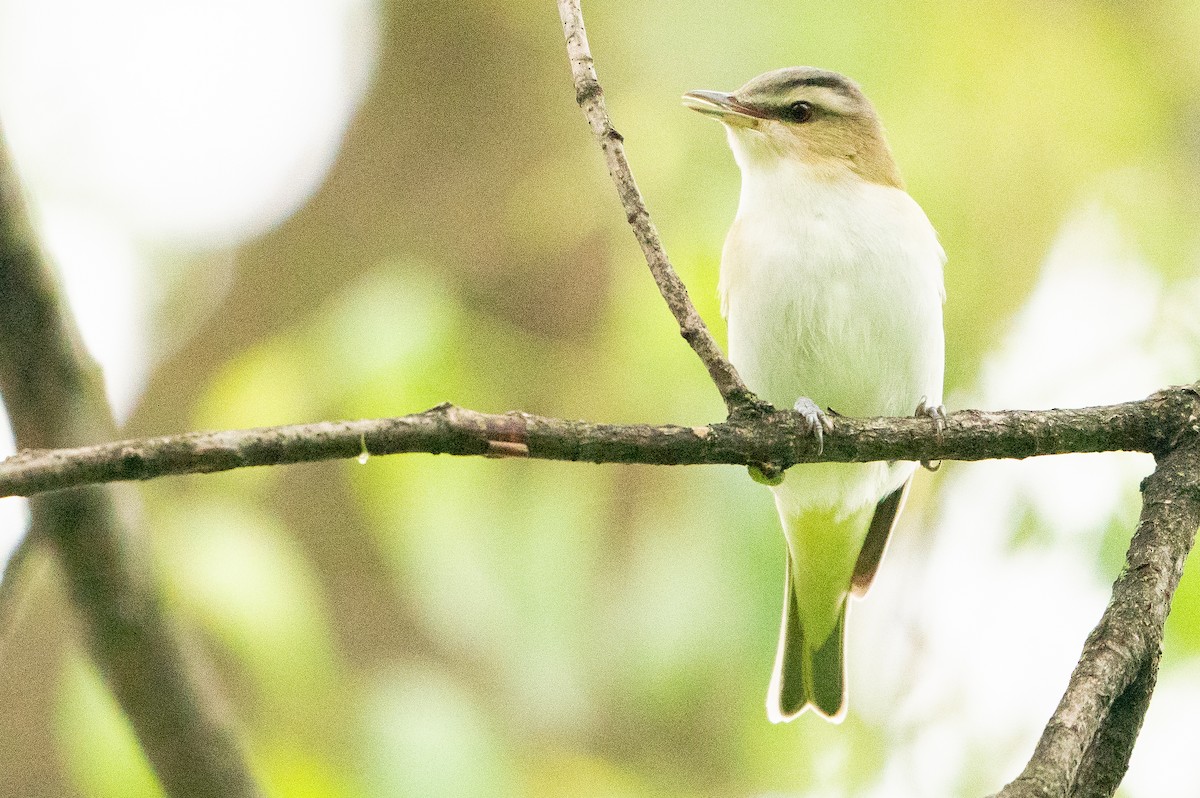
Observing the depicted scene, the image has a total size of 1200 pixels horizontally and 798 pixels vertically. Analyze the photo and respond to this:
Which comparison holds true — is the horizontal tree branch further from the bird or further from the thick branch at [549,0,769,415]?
the bird

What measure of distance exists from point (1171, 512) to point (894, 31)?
7.35ft

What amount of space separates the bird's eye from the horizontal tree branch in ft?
5.72

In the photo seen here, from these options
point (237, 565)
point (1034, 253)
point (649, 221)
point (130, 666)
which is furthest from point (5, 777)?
point (1034, 253)

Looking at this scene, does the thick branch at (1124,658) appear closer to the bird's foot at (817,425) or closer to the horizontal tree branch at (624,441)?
the horizontal tree branch at (624,441)

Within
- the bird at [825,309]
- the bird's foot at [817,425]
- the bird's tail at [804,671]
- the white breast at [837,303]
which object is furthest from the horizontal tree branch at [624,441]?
the bird's tail at [804,671]

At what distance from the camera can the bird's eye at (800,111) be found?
11.8 ft

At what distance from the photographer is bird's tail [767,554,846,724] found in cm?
333

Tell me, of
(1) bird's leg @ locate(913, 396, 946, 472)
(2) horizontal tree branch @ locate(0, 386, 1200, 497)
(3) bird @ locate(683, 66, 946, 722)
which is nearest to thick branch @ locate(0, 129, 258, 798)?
(2) horizontal tree branch @ locate(0, 386, 1200, 497)

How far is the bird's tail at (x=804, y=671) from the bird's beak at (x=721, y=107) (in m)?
1.44

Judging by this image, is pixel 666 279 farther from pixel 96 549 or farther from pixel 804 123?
pixel 804 123

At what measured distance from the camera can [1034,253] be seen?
3.75 metres

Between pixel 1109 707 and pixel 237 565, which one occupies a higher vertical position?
pixel 237 565

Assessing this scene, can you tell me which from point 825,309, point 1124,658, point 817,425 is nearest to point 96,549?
point 817,425

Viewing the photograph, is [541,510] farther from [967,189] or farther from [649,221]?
[967,189]
